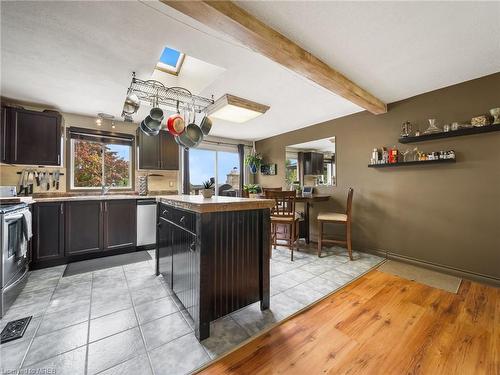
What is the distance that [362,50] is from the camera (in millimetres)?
1895

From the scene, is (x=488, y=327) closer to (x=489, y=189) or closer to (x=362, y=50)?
(x=489, y=189)

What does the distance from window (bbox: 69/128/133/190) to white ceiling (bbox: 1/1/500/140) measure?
2.94ft

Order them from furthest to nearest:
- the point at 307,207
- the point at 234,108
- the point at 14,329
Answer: the point at 307,207 < the point at 234,108 < the point at 14,329

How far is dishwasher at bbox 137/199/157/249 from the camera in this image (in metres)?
3.52

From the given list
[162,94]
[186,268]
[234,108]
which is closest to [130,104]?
[162,94]

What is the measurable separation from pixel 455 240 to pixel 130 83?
4395 millimetres

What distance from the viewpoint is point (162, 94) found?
8.66 ft

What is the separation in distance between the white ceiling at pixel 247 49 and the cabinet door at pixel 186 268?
1.64 metres

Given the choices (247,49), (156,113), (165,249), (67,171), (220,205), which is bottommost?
(165,249)

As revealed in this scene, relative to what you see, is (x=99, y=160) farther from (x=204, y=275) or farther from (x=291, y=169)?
(x=291, y=169)

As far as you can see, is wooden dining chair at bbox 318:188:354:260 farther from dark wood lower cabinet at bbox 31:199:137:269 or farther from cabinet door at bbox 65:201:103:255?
cabinet door at bbox 65:201:103:255

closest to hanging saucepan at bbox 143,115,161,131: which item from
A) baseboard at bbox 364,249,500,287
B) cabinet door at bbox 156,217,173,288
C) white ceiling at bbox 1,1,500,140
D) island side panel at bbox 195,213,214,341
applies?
white ceiling at bbox 1,1,500,140

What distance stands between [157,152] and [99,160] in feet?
3.29

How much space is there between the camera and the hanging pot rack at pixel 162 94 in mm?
2320
